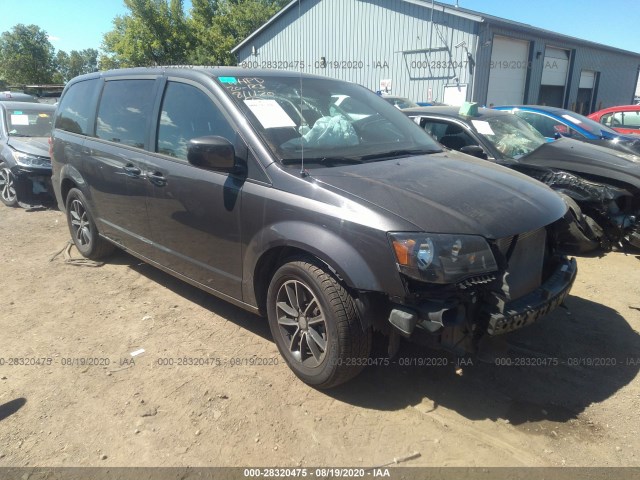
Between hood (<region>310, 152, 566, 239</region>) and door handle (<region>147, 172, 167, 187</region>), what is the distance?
53.5 inches

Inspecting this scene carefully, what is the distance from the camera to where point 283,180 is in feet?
9.36

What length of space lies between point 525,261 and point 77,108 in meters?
4.59

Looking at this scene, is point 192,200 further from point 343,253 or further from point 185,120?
point 343,253

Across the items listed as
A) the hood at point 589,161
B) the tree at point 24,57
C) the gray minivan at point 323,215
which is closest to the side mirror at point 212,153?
the gray minivan at point 323,215

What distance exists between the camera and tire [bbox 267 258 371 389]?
2627 millimetres

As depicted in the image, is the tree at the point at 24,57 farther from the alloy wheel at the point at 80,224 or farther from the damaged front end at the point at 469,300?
the damaged front end at the point at 469,300

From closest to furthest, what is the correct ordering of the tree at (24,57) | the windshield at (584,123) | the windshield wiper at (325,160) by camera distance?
the windshield wiper at (325,160)
the windshield at (584,123)
the tree at (24,57)

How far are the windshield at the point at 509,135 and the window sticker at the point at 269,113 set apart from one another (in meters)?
3.18

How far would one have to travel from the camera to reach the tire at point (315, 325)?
263 centimetres

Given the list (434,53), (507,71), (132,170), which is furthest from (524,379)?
(507,71)

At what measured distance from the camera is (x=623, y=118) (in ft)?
37.9

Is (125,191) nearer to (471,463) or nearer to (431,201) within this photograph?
(431,201)

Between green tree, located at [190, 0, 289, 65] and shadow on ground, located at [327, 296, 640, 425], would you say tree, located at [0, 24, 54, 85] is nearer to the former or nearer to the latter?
green tree, located at [190, 0, 289, 65]

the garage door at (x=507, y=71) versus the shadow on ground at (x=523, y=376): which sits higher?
the garage door at (x=507, y=71)
